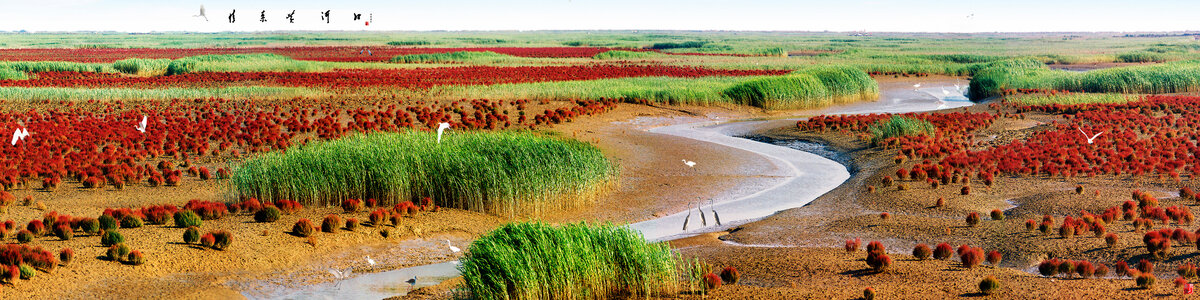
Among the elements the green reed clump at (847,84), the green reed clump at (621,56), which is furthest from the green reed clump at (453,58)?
the green reed clump at (847,84)

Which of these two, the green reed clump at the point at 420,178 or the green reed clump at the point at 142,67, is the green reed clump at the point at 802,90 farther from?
the green reed clump at the point at 142,67

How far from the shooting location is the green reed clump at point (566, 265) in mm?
9828

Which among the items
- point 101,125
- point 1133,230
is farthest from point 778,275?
point 101,125

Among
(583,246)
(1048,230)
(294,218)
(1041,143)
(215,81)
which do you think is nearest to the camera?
(583,246)

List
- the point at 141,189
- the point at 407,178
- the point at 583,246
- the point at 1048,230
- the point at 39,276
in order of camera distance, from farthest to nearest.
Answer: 1. the point at 141,189
2. the point at 407,178
3. the point at 1048,230
4. the point at 39,276
5. the point at 583,246

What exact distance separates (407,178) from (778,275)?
7284mm

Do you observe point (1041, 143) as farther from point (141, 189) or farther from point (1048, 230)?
point (141, 189)

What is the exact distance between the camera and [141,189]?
17844 millimetres

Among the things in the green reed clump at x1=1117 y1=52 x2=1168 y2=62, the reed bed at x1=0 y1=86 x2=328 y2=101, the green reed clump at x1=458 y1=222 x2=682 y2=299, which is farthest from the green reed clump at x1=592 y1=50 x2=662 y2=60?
the green reed clump at x1=458 y1=222 x2=682 y2=299

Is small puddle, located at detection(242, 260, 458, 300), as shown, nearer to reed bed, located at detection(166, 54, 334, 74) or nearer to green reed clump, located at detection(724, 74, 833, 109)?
green reed clump, located at detection(724, 74, 833, 109)

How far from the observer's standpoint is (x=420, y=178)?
53.9 feet

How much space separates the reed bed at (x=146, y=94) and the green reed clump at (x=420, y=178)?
72.5 feet

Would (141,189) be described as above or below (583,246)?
below

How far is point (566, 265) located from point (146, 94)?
110 ft
